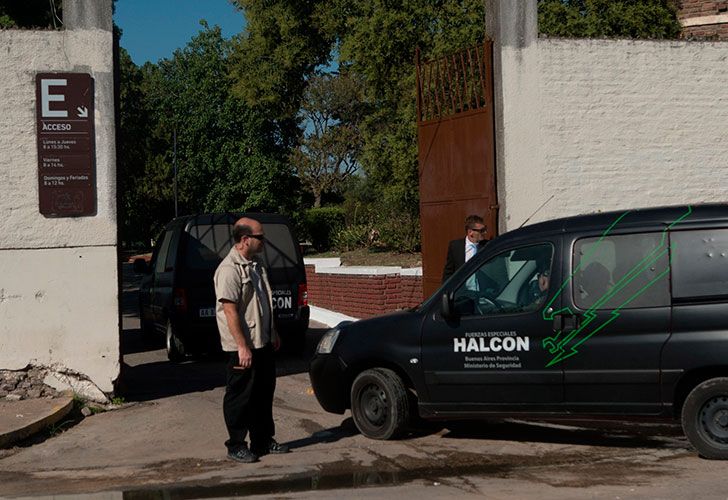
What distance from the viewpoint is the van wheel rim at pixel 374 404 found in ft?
29.6

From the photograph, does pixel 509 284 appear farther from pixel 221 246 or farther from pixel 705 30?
pixel 705 30

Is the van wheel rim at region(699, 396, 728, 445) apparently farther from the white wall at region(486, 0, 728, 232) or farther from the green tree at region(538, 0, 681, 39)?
the green tree at region(538, 0, 681, 39)

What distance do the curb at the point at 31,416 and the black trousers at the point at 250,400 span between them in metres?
2.13

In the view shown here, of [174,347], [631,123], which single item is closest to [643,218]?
[631,123]

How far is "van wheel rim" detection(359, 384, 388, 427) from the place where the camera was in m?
9.02

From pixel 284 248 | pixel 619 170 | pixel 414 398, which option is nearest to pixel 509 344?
pixel 414 398

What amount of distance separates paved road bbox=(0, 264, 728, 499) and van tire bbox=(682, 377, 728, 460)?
0.40ft

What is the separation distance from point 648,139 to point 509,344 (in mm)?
5580

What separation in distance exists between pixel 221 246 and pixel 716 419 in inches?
355

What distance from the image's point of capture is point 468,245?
11.2 meters

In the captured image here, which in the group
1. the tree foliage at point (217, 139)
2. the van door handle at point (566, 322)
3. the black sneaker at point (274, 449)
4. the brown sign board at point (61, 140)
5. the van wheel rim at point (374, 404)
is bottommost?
the black sneaker at point (274, 449)

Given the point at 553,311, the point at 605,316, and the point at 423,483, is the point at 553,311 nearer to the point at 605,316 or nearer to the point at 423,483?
the point at 605,316

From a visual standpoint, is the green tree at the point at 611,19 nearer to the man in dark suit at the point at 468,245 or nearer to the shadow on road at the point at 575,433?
the man in dark suit at the point at 468,245

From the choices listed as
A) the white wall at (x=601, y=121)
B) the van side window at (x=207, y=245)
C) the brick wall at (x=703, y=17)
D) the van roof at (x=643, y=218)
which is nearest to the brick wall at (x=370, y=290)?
the van side window at (x=207, y=245)
